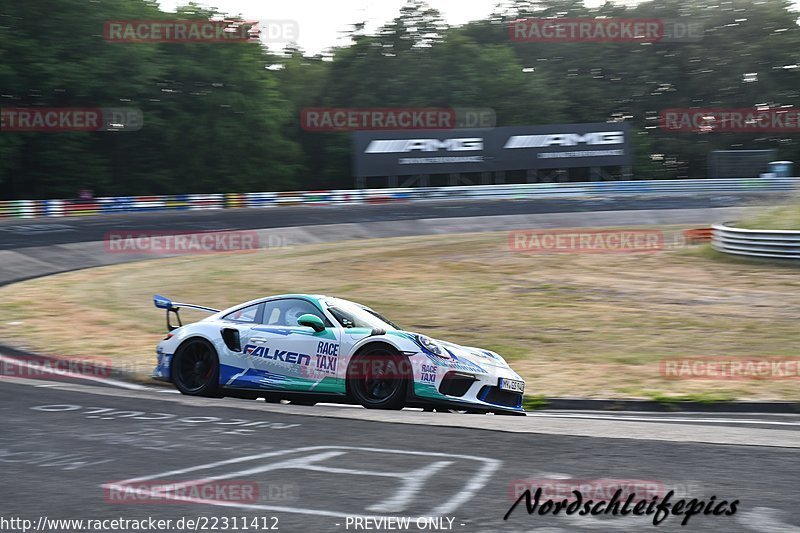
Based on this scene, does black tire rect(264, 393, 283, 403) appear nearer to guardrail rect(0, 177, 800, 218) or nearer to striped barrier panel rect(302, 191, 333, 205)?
guardrail rect(0, 177, 800, 218)

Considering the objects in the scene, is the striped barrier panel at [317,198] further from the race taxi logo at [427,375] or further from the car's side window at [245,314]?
the race taxi logo at [427,375]

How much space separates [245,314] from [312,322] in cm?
106

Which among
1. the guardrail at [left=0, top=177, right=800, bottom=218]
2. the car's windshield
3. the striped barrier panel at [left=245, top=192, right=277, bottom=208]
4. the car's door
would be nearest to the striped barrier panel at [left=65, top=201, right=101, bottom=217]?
the guardrail at [left=0, top=177, right=800, bottom=218]

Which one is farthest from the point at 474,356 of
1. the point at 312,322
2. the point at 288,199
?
the point at 288,199

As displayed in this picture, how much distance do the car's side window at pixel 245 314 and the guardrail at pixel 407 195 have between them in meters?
28.2

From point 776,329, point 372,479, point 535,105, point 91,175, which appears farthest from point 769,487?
point 535,105

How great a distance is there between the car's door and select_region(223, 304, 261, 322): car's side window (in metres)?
0.11

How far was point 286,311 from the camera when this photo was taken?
9867 mm

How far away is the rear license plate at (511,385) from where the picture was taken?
→ 9.49m

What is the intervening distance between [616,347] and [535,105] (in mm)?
45761

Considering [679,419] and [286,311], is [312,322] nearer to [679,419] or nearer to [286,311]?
[286,311]

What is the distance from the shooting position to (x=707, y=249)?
77.2 ft

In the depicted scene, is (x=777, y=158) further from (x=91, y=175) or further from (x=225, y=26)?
(x=91, y=175)

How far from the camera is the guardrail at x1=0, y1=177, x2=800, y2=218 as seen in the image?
37550mm
